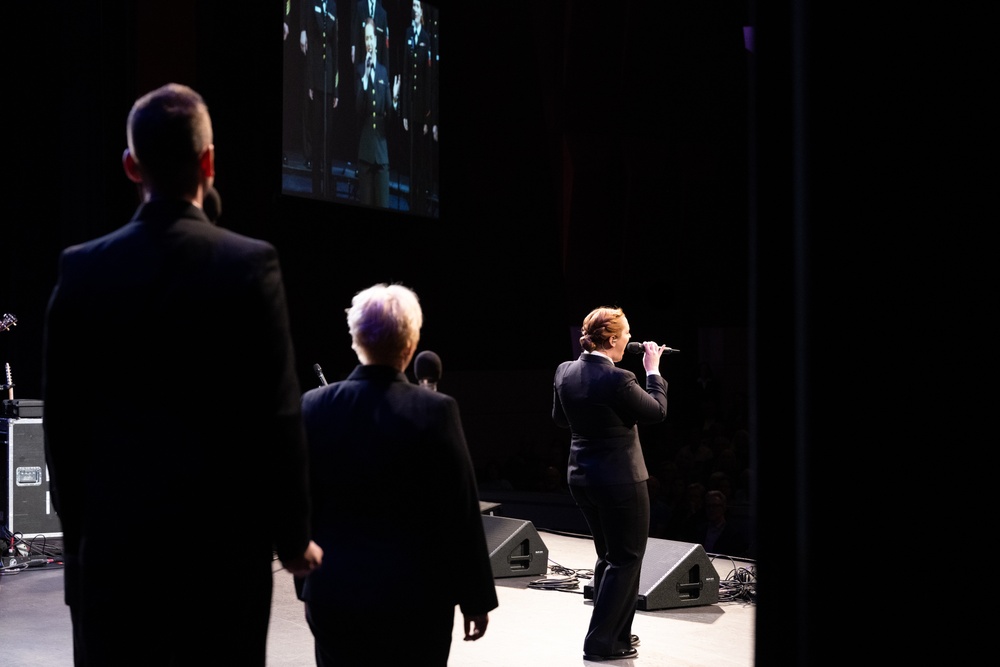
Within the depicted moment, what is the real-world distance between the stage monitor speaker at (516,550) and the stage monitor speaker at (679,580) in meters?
1.02

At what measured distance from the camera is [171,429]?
167cm

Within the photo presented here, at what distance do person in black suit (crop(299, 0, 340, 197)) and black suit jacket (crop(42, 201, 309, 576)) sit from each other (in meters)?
6.69

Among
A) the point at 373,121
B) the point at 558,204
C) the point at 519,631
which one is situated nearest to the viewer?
the point at 519,631

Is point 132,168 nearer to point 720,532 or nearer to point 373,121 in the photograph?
point 720,532

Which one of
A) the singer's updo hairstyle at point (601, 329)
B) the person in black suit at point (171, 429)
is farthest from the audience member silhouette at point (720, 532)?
the person in black suit at point (171, 429)

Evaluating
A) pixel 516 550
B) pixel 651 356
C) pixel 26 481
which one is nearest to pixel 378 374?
pixel 651 356

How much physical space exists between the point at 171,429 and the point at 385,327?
0.79 m

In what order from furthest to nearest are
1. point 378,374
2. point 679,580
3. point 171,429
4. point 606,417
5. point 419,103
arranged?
point 419,103 < point 679,580 < point 606,417 < point 378,374 < point 171,429

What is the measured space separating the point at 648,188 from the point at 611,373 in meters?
8.78

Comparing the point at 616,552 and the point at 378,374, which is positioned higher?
the point at 378,374

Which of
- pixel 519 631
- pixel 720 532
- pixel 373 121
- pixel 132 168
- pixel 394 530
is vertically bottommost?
pixel 519 631

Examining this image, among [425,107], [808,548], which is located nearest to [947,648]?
[808,548]

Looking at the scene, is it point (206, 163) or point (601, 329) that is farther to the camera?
point (601, 329)

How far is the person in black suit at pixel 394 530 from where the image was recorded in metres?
2.25
